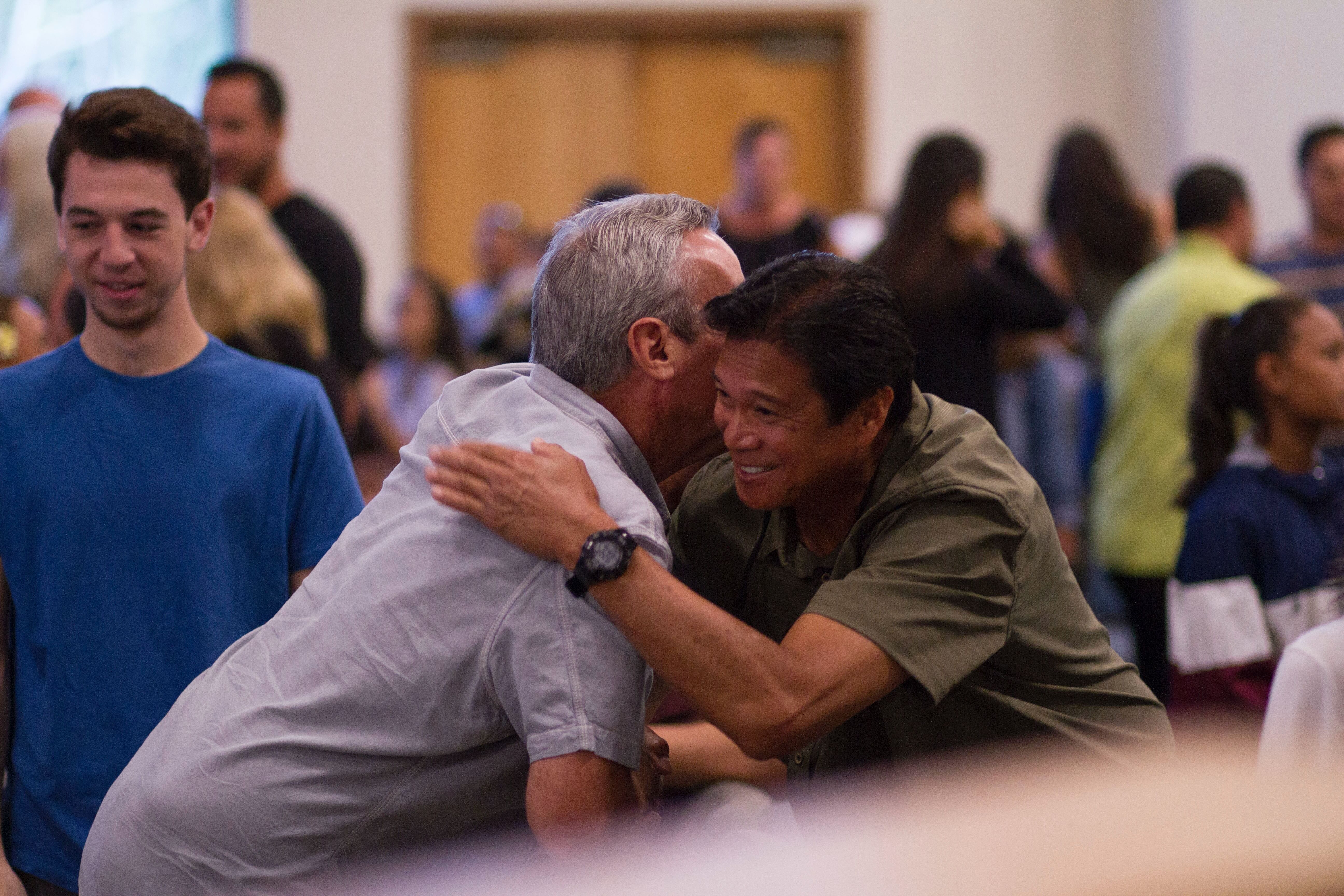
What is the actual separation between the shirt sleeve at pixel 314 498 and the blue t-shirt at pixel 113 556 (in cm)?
2

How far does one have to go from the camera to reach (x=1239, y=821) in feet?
1.29

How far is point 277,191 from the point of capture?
3.53m

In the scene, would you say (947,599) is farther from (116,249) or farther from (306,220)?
(306,220)

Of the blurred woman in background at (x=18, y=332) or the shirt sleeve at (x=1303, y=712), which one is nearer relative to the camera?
the shirt sleeve at (x=1303, y=712)

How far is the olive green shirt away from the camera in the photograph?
1486 millimetres

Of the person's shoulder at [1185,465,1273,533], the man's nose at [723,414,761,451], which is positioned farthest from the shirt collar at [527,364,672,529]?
the person's shoulder at [1185,465,1273,533]

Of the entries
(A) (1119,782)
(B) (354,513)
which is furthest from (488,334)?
(A) (1119,782)

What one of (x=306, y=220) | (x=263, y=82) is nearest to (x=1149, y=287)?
(x=306, y=220)

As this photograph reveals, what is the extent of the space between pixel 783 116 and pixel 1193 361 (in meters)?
4.37

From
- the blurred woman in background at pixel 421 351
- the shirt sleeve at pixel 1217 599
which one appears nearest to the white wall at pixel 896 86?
the blurred woman in background at pixel 421 351

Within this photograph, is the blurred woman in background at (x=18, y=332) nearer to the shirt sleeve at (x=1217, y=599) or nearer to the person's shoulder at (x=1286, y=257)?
the shirt sleeve at (x=1217, y=599)

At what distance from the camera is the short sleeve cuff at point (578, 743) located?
1.30 metres

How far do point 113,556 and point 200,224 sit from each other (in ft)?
1.59

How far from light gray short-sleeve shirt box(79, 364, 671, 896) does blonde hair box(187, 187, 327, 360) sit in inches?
48.7
